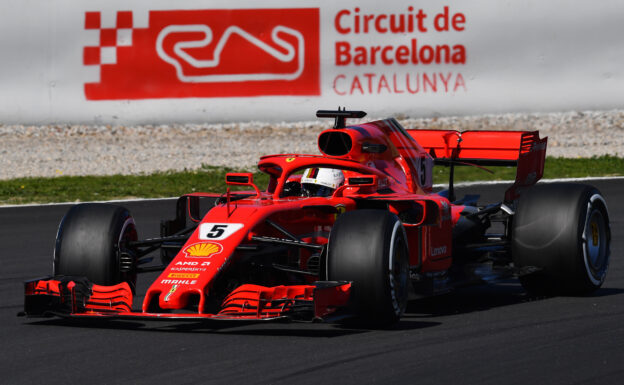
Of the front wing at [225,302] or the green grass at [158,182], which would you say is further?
the green grass at [158,182]

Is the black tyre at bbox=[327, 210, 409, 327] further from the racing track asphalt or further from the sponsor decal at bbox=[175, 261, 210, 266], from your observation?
the sponsor decal at bbox=[175, 261, 210, 266]

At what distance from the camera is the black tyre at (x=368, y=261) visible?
673 centimetres

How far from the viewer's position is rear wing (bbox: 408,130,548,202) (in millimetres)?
9539

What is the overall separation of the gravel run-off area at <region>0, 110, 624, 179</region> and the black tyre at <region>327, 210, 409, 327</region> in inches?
491

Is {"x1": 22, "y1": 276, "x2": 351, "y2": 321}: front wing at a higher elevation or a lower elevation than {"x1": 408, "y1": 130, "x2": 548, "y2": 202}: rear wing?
lower

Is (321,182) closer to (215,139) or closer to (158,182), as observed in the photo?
(158,182)

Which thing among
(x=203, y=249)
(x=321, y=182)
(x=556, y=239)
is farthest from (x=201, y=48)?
(x=203, y=249)

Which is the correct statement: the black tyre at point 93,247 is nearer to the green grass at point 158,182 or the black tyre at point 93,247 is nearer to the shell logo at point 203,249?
the shell logo at point 203,249

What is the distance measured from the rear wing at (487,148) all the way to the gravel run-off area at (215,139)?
9.38 metres

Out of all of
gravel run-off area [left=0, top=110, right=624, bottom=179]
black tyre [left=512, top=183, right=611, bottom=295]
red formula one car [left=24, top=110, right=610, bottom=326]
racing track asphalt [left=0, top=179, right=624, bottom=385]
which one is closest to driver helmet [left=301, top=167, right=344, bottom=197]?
red formula one car [left=24, top=110, right=610, bottom=326]

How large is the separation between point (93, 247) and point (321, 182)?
5.56ft

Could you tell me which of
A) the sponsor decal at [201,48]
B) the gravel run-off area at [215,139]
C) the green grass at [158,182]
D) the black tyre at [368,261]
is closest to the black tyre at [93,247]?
the black tyre at [368,261]

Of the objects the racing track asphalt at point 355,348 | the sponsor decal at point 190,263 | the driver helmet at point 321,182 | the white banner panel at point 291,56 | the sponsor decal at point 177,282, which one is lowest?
the racing track asphalt at point 355,348

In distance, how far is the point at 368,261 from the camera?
675 centimetres
